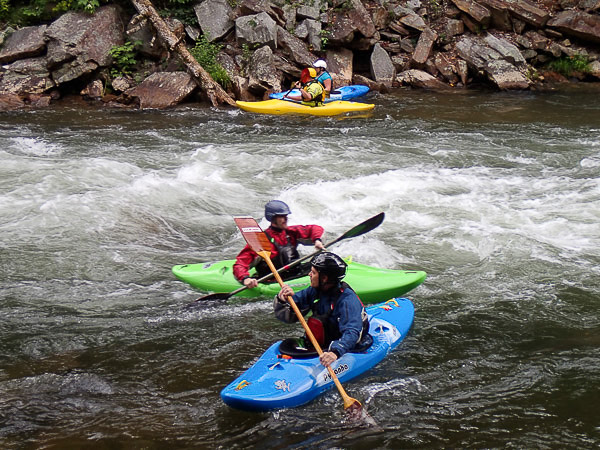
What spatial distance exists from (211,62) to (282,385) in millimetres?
9395

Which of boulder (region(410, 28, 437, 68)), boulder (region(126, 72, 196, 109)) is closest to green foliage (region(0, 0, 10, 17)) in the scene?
boulder (region(126, 72, 196, 109))

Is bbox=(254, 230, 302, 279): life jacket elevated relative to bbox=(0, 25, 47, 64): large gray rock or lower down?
lower down

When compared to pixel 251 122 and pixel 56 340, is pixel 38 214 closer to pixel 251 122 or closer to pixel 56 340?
pixel 56 340

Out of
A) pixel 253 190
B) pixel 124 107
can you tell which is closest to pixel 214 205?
pixel 253 190

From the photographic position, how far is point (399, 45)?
13.6m

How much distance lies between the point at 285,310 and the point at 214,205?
3.43 metres

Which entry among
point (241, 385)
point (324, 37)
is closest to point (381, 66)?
point (324, 37)

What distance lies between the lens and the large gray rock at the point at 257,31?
12.3 meters

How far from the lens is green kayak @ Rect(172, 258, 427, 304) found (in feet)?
16.4

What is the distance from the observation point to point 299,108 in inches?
432

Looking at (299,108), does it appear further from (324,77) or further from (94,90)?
(94,90)

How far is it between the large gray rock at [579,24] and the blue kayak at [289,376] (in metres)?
11.6

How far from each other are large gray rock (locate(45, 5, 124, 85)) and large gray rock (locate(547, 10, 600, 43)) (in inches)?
353

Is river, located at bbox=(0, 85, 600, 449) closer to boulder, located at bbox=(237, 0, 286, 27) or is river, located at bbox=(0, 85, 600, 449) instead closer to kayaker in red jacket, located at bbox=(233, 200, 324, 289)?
kayaker in red jacket, located at bbox=(233, 200, 324, 289)
